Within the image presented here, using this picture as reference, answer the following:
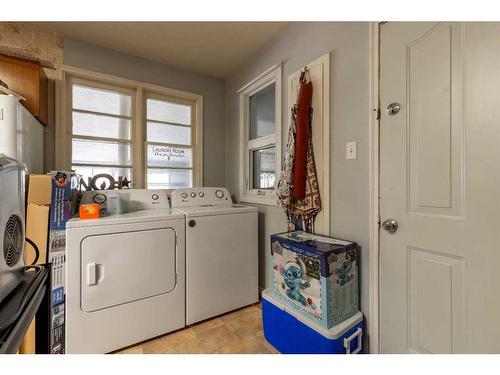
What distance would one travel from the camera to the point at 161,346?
61.5 inches

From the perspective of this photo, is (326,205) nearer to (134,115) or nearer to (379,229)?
(379,229)

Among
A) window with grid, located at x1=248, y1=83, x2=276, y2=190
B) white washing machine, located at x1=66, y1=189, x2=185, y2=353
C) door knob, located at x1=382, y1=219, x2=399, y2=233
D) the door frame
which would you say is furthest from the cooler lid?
window with grid, located at x1=248, y1=83, x2=276, y2=190

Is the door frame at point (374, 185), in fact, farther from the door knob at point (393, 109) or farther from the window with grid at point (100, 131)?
the window with grid at point (100, 131)

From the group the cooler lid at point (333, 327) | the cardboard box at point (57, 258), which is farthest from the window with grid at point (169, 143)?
the cooler lid at point (333, 327)

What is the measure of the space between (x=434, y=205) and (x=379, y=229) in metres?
0.30

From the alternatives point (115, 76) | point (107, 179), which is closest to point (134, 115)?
point (115, 76)

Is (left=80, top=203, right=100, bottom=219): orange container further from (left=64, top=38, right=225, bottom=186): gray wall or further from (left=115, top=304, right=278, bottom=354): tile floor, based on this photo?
(left=64, top=38, right=225, bottom=186): gray wall

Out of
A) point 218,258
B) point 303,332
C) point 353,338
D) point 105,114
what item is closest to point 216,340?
point 218,258

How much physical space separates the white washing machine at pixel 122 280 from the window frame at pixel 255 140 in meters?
0.86

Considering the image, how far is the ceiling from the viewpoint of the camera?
188 centimetres

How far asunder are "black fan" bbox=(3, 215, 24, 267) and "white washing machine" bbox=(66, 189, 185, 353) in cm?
63

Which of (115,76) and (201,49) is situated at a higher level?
(201,49)

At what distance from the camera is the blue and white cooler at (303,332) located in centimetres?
118

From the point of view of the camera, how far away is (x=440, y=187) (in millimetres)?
1021
